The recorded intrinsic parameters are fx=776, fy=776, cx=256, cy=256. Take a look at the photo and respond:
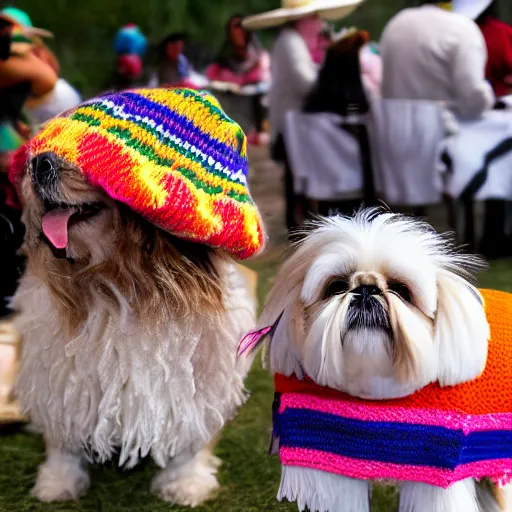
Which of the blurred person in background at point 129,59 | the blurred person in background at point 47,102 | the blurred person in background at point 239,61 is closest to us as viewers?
the blurred person in background at point 47,102

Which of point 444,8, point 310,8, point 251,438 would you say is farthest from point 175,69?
point 251,438

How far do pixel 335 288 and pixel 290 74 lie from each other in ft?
11.0

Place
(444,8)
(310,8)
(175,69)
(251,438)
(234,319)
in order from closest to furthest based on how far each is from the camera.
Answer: (234,319) → (251,438) → (444,8) → (310,8) → (175,69)

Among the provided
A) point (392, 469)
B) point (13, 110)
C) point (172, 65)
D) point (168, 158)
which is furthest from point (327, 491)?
point (172, 65)

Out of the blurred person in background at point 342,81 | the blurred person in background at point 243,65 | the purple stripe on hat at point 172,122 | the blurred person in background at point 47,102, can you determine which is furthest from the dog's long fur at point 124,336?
the blurred person in background at point 243,65

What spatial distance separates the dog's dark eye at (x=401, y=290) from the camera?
1381 mm

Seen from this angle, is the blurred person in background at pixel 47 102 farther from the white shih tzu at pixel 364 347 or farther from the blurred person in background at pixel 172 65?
the blurred person in background at pixel 172 65

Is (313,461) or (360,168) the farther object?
(360,168)

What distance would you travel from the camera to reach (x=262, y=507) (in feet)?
6.49

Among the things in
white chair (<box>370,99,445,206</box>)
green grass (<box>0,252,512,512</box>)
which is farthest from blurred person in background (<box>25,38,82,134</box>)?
white chair (<box>370,99,445,206</box>)

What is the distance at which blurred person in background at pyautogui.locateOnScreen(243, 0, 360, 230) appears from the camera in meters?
4.54

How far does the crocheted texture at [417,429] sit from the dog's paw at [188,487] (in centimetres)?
55

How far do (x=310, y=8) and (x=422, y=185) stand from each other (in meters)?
1.34

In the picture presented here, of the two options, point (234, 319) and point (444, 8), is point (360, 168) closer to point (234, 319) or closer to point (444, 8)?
point (444, 8)
